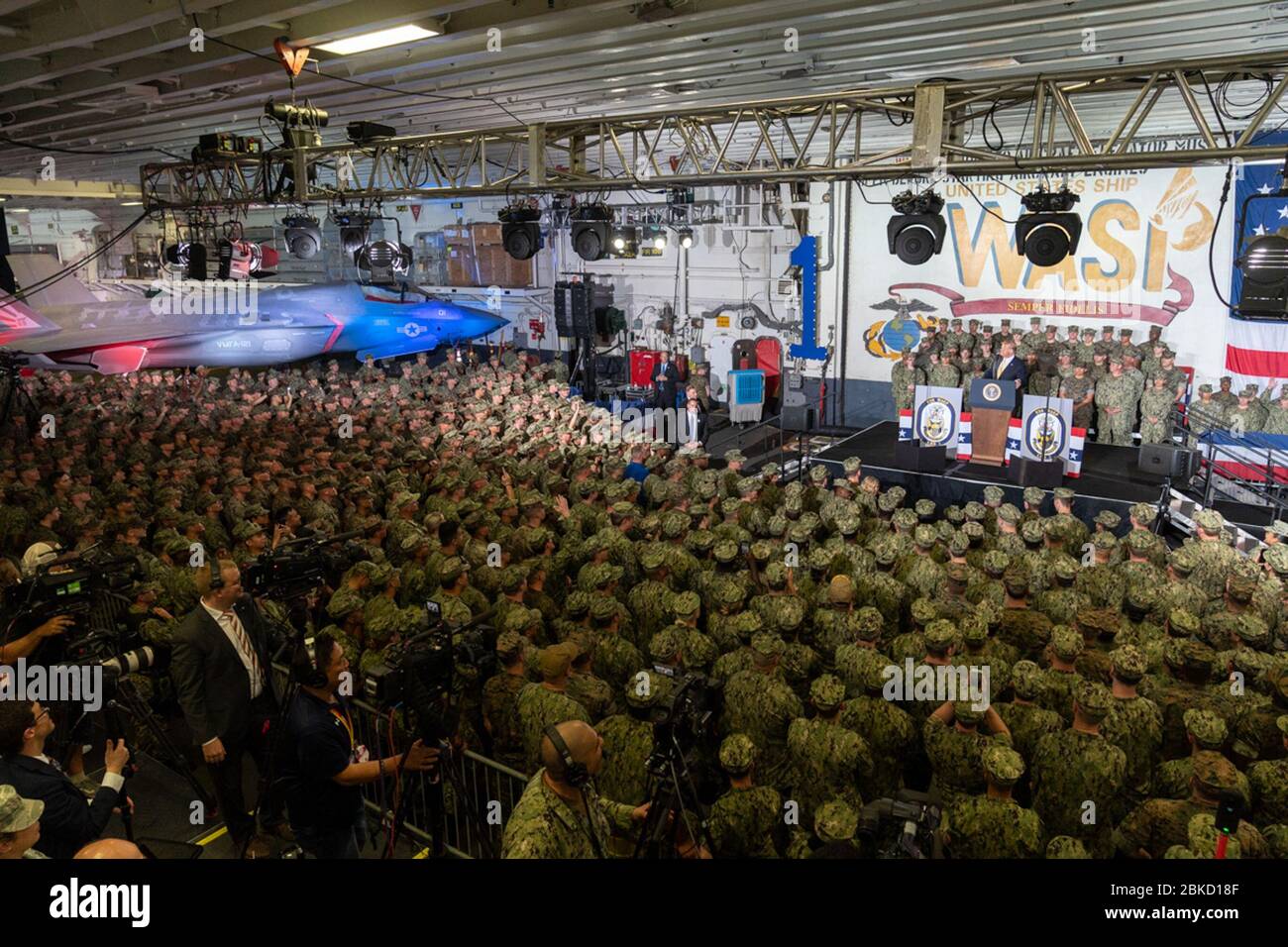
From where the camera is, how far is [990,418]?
11.0 m

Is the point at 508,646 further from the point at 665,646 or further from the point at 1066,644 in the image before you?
the point at 1066,644

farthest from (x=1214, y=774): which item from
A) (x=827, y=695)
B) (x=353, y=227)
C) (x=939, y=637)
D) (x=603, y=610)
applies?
(x=353, y=227)

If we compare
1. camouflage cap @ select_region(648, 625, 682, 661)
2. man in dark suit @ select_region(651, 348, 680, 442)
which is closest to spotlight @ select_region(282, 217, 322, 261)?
man in dark suit @ select_region(651, 348, 680, 442)

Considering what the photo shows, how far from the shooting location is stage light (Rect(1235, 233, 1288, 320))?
6.33 meters

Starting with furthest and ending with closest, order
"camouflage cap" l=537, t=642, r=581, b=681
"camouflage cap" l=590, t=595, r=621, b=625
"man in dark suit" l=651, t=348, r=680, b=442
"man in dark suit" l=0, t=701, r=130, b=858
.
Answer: "man in dark suit" l=651, t=348, r=680, b=442
"camouflage cap" l=590, t=595, r=621, b=625
"camouflage cap" l=537, t=642, r=581, b=681
"man in dark suit" l=0, t=701, r=130, b=858

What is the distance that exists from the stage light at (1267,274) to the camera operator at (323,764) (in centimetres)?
667

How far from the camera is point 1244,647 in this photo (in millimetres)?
5125

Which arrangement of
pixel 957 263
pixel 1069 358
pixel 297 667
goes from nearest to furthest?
1. pixel 297 667
2. pixel 1069 358
3. pixel 957 263

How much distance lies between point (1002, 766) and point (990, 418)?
8.24 metres

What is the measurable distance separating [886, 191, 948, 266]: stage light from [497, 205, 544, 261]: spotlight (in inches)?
173

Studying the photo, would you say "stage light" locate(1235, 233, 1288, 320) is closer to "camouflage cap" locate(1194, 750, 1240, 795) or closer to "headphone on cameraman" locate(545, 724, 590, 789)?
"camouflage cap" locate(1194, 750, 1240, 795)
